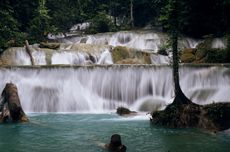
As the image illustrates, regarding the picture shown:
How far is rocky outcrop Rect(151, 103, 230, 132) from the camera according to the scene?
59.1 ft

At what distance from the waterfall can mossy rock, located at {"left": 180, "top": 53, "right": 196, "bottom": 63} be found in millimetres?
6064

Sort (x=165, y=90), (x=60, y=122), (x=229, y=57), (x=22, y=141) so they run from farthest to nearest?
(x=229, y=57) → (x=165, y=90) → (x=60, y=122) → (x=22, y=141)

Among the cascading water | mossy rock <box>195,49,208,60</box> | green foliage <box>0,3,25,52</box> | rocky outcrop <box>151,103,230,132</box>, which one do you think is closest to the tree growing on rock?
rocky outcrop <box>151,103,230,132</box>

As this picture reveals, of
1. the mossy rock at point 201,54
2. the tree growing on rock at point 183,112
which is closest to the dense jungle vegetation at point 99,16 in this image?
the tree growing on rock at point 183,112

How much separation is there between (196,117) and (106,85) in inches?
343

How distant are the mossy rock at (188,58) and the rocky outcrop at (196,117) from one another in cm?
1322

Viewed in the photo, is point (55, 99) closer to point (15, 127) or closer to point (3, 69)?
point (3, 69)

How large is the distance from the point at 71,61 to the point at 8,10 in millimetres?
10423

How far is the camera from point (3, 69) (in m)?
27.0

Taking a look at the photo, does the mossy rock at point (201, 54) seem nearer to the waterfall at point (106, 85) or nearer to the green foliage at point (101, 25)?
the waterfall at point (106, 85)

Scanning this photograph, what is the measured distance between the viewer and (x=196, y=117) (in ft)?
62.0

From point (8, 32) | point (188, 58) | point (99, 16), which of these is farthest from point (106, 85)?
point (99, 16)

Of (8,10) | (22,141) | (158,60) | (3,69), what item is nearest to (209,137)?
(22,141)

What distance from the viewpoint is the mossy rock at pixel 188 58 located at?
32.1 m
